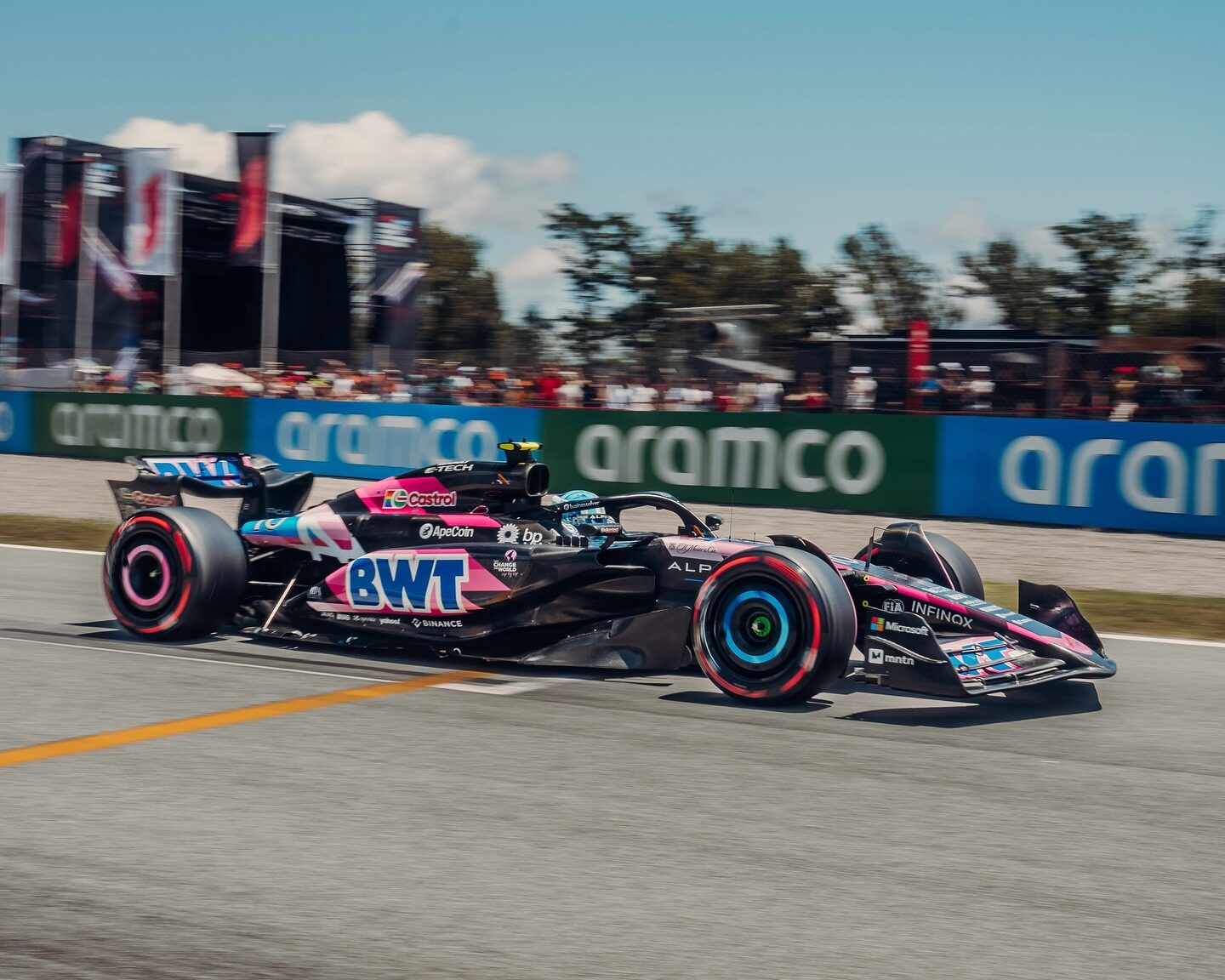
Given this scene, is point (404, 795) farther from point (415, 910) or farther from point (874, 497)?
point (874, 497)

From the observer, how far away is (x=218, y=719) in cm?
599

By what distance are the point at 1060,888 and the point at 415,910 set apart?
182 cm

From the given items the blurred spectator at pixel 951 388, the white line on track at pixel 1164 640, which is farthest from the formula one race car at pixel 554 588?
the blurred spectator at pixel 951 388

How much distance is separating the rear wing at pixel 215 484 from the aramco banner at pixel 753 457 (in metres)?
8.28

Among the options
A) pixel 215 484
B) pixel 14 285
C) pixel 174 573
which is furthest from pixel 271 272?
pixel 174 573

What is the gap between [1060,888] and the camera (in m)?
3.90

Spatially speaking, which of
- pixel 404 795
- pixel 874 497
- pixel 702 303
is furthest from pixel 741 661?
pixel 702 303

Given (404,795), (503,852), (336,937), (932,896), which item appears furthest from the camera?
(404,795)

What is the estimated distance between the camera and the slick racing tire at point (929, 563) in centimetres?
744

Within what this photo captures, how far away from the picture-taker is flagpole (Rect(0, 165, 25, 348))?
36.7 meters

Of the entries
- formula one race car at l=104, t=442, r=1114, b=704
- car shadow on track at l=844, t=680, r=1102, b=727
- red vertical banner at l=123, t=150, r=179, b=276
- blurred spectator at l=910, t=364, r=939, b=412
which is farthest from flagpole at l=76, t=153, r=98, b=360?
car shadow on track at l=844, t=680, r=1102, b=727

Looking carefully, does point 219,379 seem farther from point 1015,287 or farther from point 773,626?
point 1015,287

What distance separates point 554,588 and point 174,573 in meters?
2.29

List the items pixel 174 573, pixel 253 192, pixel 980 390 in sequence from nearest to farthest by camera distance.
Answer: pixel 174 573, pixel 980 390, pixel 253 192
